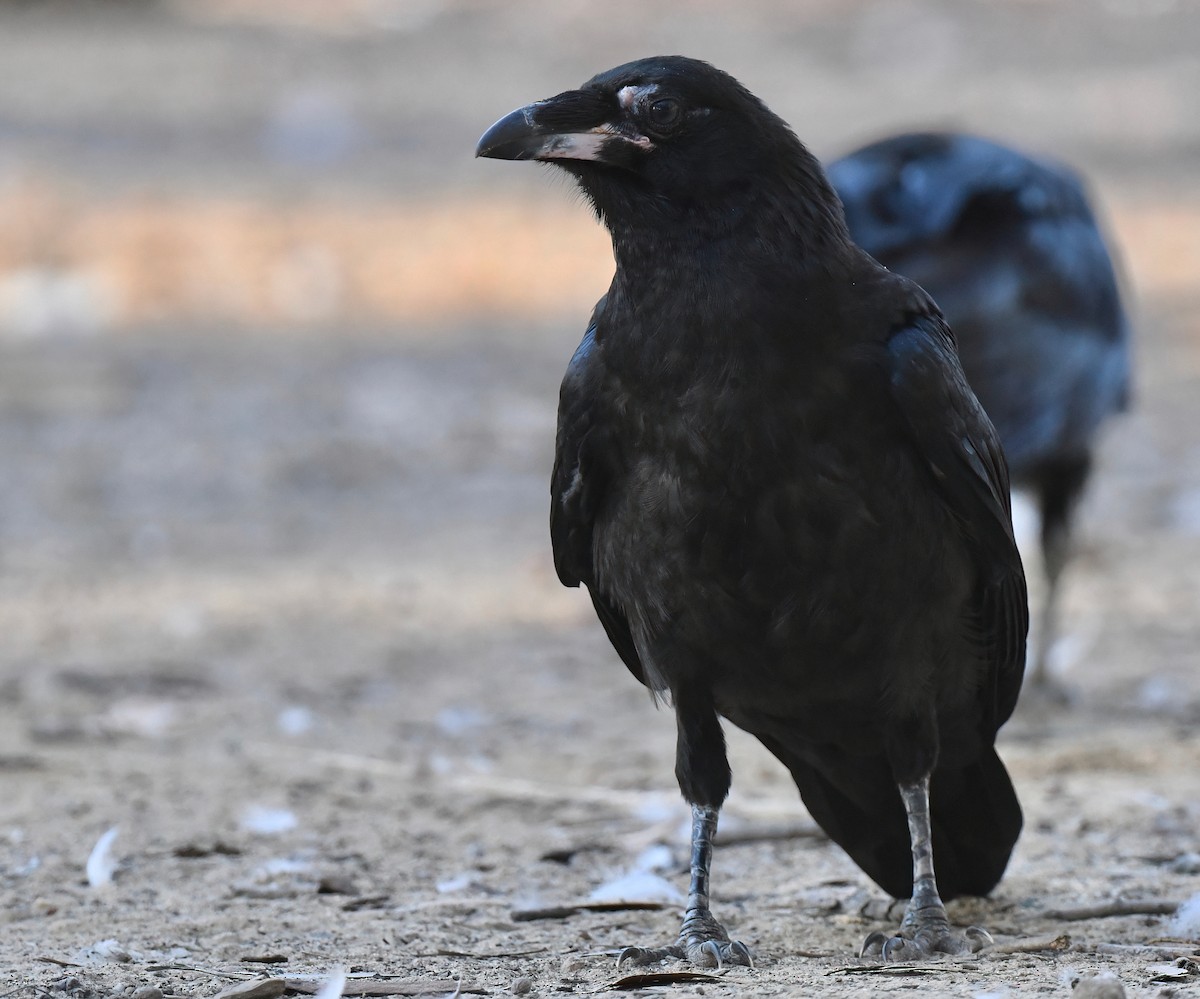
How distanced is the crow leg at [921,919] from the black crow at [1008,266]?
1832 millimetres

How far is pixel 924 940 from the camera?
138 inches

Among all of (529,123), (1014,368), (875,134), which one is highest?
(875,134)

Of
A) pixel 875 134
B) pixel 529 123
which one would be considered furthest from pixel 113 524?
pixel 875 134

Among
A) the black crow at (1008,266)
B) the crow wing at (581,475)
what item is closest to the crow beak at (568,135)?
the crow wing at (581,475)

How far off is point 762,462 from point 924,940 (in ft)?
3.31

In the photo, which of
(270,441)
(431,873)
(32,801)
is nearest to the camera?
(431,873)

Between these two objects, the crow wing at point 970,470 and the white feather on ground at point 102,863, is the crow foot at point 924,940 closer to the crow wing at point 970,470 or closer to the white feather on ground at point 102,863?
the crow wing at point 970,470

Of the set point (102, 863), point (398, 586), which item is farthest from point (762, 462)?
point (398, 586)

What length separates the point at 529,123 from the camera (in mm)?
3479

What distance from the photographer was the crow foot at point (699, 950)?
334 cm

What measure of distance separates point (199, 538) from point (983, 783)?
5.27 meters

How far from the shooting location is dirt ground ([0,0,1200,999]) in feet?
12.4

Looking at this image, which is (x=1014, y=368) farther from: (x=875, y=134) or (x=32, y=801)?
(x=875, y=134)

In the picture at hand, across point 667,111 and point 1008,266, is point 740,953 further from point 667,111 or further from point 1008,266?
point 1008,266
